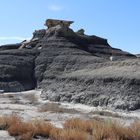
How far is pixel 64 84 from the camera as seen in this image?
1876 inches

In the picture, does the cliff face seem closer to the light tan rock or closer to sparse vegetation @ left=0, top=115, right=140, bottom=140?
the light tan rock

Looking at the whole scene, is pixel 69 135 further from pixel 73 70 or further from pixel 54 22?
pixel 54 22

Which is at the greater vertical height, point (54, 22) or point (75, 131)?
point (54, 22)

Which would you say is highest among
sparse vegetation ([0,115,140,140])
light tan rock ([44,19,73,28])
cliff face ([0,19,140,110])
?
light tan rock ([44,19,73,28])

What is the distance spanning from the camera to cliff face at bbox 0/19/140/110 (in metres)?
38.0

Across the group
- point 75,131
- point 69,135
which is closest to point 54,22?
point 75,131

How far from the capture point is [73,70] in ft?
182

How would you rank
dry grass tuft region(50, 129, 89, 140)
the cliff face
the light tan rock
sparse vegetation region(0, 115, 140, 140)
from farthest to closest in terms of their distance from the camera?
the light tan rock
the cliff face
sparse vegetation region(0, 115, 140, 140)
dry grass tuft region(50, 129, 89, 140)

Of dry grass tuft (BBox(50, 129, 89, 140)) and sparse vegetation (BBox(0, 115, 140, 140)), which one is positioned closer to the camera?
dry grass tuft (BBox(50, 129, 89, 140))

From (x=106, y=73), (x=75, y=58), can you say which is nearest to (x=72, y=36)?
(x=75, y=58)

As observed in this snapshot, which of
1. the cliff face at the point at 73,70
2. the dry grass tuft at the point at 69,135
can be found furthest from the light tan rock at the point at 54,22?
the dry grass tuft at the point at 69,135

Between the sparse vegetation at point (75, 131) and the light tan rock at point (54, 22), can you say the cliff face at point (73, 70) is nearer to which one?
the light tan rock at point (54, 22)

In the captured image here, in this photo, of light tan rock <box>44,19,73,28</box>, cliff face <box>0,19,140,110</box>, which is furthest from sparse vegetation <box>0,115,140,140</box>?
light tan rock <box>44,19,73,28</box>

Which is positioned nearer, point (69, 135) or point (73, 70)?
point (69, 135)
